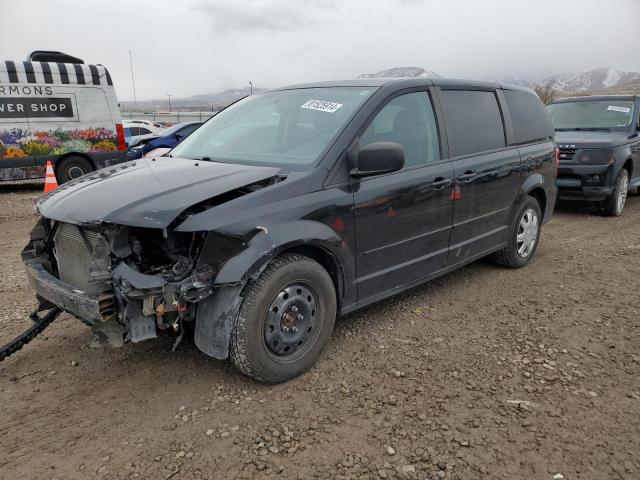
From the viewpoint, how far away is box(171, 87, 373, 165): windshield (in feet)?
10.7

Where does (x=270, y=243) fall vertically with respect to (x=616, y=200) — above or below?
above

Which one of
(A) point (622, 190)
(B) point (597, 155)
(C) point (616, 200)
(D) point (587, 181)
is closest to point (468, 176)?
(D) point (587, 181)

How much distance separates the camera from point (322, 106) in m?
3.50

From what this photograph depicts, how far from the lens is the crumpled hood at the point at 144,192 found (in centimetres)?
254

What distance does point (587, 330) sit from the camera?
3656mm

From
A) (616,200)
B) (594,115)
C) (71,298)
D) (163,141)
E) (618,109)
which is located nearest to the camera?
(71,298)

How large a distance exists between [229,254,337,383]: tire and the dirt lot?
0.15 meters

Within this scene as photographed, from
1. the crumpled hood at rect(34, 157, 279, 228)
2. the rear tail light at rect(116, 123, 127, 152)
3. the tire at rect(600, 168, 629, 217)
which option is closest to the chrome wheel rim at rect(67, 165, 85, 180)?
the rear tail light at rect(116, 123, 127, 152)

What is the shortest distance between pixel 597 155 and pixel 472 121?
14.4 feet

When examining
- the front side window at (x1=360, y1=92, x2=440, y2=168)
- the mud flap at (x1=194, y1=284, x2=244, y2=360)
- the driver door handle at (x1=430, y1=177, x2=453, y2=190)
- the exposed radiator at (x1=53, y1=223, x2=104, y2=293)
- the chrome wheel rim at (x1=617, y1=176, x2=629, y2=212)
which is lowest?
the chrome wheel rim at (x1=617, y1=176, x2=629, y2=212)

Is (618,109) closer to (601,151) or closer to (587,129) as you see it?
(587,129)

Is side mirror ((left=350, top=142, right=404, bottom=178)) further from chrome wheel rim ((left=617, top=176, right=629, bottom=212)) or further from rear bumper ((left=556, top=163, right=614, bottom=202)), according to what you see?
chrome wheel rim ((left=617, top=176, right=629, bottom=212))

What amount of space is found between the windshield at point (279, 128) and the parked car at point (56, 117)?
7.91 m

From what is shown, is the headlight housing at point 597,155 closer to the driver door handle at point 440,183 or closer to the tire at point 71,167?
the driver door handle at point 440,183
